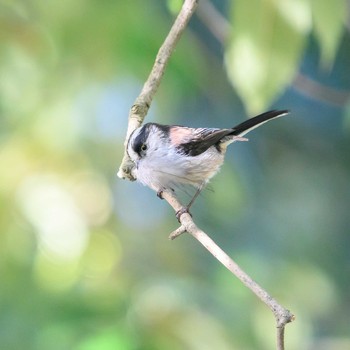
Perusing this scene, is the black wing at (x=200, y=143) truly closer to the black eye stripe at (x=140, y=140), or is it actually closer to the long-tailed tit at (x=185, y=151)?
the long-tailed tit at (x=185, y=151)

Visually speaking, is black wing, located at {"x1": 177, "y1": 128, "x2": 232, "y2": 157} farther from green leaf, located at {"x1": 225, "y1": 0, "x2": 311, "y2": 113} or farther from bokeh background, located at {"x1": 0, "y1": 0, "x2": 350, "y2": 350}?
green leaf, located at {"x1": 225, "y1": 0, "x2": 311, "y2": 113}

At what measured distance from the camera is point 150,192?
3.74m

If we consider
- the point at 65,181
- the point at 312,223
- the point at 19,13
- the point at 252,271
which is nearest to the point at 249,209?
the point at 312,223

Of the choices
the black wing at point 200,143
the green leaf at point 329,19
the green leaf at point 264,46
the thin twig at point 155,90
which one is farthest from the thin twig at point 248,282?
the black wing at point 200,143

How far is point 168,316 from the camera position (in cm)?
216

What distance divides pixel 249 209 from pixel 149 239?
67 centimetres

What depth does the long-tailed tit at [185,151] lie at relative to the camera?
2.27 metres

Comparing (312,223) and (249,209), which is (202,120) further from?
(312,223)

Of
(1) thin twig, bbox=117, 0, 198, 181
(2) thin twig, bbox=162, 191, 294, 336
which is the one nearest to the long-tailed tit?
(1) thin twig, bbox=117, 0, 198, 181

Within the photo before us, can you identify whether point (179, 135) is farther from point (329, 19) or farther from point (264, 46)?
point (329, 19)

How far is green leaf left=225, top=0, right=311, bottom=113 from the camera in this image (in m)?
1.66

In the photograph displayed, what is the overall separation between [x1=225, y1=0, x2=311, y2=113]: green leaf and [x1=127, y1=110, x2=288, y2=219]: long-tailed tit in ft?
1.66

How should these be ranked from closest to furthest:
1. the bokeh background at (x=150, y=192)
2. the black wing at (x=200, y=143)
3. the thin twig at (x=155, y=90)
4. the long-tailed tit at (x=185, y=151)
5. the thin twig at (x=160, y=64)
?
1. the thin twig at (x=155, y=90)
2. the thin twig at (x=160, y=64)
3. the bokeh background at (x=150, y=192)
4. the long-tailed tit at (x=185, y=151)
5. the black wing at (x=200, y=143)

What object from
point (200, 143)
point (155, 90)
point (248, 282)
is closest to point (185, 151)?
point (200, 143)
